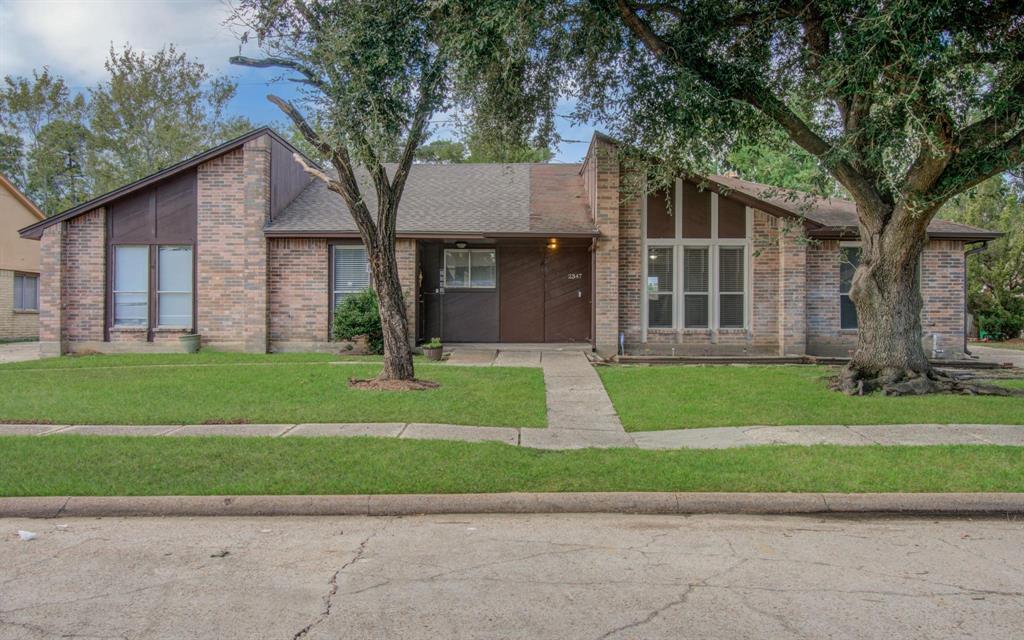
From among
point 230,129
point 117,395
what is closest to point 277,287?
point 117,395

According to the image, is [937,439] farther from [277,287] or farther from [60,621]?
[277,287]

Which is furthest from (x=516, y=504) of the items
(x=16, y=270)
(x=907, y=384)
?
(x=16, y=270)

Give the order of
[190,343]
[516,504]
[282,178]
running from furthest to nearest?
[282,178], [190,343], [516,504]

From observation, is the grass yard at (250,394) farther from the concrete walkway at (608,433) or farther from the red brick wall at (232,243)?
the red brick wall at (232,243)

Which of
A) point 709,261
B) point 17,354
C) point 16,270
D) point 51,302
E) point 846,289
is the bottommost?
point 17,354

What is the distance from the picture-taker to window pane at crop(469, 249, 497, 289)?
17.5 m

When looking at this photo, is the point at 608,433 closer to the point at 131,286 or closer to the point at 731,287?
the point at 731,287

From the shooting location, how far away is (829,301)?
632 inches

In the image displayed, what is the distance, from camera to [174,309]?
16422mm

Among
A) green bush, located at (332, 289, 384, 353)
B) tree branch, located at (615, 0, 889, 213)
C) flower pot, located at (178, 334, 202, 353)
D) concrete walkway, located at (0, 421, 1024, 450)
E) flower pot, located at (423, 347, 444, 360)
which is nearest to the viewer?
concrete walkway, located at (0, 421, 1024, 450)

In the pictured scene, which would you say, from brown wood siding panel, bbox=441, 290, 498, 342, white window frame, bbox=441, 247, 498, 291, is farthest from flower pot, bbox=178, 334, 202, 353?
white window frame, bbox=441, 247, 498, 291

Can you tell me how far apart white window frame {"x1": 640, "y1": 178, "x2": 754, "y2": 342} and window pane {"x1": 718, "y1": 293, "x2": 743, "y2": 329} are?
73 mm

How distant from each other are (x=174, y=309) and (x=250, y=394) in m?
7.64

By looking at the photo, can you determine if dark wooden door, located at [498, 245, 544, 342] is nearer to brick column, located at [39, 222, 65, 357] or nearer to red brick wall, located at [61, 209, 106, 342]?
red brick wall, located at [61, 209, 106, 342]
